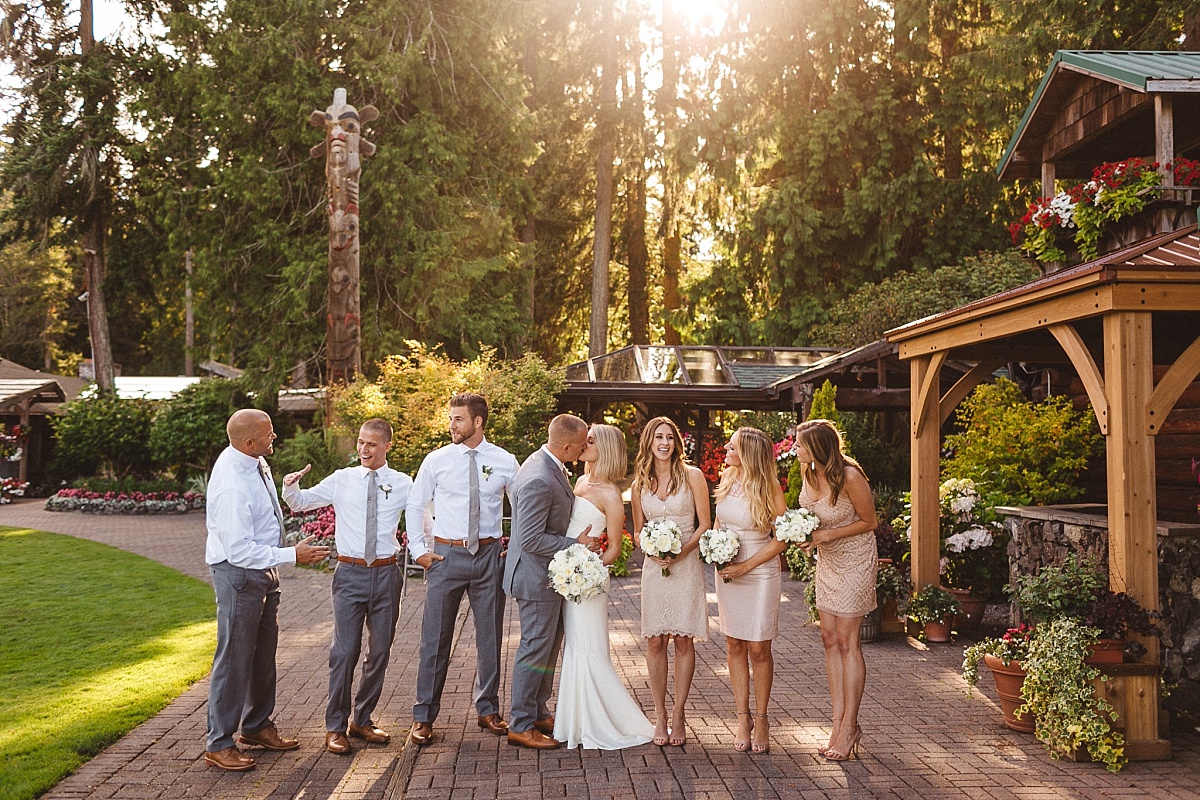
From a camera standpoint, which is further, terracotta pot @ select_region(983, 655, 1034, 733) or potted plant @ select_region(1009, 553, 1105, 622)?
terracotta pot @ select_region(983, 655, 1034, 733)

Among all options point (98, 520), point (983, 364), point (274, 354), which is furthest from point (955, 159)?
point (98, 520)

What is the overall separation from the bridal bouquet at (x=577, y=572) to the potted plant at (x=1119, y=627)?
295 centimetres

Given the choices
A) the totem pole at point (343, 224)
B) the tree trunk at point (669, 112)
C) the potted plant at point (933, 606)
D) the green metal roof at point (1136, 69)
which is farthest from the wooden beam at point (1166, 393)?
the tree trunk at point (669, 112)

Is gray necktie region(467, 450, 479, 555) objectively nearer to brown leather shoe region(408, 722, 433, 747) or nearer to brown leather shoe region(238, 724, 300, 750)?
brown leather shoe region(408, 722, 433, 747)

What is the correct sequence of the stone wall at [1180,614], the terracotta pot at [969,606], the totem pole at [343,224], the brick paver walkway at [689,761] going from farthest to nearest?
the totem pole at [343,224], the terracotta pot at [969,606], the stone wall at [1180,614], the brick paver walkway at [689,761]

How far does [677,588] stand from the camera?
591 centimetres

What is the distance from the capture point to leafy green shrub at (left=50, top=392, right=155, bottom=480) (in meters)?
25.9

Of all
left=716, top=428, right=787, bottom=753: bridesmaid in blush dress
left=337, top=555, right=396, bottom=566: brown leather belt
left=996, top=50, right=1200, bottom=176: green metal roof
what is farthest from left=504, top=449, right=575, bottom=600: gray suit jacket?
left=996, top=50, right=1200, bottom=176: green metal roof

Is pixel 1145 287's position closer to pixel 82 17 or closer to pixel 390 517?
pixel 390 517

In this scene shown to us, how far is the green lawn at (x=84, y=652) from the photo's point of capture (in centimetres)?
602

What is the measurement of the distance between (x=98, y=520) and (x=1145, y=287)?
21.4 m

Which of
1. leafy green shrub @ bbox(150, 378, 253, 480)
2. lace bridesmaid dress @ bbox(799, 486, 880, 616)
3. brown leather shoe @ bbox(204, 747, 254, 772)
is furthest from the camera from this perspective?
leafy green shrub @ bbox(150, 378, 253, 480)

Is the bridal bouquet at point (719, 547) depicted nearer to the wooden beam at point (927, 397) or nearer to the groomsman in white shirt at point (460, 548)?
the groomsman in white shirt at point (460, 548)

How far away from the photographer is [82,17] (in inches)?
1211
